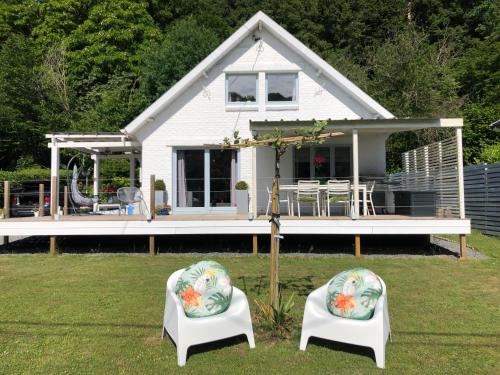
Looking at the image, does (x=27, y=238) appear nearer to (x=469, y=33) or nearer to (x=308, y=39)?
(x=308, y=39)

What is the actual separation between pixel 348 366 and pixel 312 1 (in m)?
30.6

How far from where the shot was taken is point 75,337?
4.68 metres

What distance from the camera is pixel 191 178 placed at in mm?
12875

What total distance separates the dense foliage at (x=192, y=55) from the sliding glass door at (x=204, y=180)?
519 inches

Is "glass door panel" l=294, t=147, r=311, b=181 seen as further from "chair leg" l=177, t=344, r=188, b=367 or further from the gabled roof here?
"chair leg" l=177, t=344, r=188, b=367

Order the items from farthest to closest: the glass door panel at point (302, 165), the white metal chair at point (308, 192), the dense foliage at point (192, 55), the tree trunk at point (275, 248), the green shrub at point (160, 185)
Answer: the dense foliage at point (192, 55)
the glass door panel at point (302, 165)
the green shrub at point (160, 185)
the white metal chair at point (308, 192)
the tree trunk at point (275, 248)

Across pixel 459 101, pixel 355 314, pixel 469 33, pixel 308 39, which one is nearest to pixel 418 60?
pixel 459 101

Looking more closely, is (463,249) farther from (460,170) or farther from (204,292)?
(204,292)

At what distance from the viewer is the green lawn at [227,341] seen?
4004 mm

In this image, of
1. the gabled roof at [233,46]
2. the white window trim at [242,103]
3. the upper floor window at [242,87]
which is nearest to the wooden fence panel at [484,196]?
the gabled roof at [233,46]

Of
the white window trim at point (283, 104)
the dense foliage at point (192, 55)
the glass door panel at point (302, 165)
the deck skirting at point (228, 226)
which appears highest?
the dense foliage at point (192, 55)

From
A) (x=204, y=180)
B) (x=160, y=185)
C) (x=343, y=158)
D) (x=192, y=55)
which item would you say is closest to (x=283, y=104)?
(x=343, y=158)

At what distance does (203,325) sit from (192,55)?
23991 millimetres

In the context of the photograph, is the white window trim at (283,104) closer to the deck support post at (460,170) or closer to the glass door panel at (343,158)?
the glass door panel at (343,158)
